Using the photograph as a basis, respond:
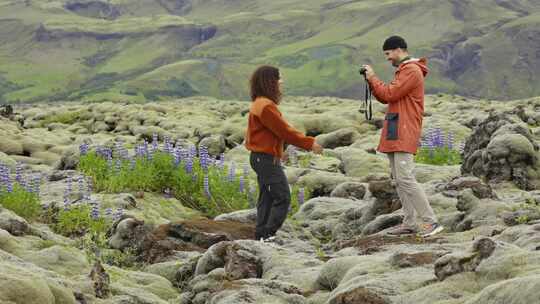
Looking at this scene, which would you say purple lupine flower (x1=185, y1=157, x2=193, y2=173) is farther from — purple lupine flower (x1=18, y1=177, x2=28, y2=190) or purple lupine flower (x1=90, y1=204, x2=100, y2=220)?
purple lupine flower (x1=90, y1=204, x2=100, y2=220)

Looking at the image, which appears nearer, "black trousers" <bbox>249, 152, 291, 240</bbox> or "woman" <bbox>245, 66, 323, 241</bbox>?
"woman" <bbox>245, 66, 323, 241</bbox>

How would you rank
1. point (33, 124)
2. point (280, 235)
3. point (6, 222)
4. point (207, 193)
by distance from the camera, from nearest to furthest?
point (6, 222)
point (280, 235)
point (207, 193)
point (33, 124)

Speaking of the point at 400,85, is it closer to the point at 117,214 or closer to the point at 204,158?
the point at 117,214

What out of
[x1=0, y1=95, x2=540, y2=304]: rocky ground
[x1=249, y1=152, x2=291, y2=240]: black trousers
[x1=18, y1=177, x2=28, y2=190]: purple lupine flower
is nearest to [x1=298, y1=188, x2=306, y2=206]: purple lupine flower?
[x1=0, y1=95, x2=540, y2=304]: rocky ground

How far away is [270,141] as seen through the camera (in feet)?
49.9

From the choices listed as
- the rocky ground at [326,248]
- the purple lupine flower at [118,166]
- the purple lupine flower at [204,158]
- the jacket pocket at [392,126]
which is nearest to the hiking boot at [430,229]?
the rocky ground at [326,248]

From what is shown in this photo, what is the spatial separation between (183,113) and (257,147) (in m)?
54.0

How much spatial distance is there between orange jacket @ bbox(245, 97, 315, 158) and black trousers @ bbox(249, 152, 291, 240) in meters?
0.20

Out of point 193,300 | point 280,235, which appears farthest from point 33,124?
point 193,300

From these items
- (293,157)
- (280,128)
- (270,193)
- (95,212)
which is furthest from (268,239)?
(293,157)

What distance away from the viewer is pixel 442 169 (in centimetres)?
2392

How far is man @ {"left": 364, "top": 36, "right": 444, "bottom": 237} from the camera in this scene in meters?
14.2

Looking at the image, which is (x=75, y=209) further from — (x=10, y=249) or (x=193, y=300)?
(x=193, y=300)

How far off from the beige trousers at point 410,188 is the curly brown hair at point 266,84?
8.77 ft
